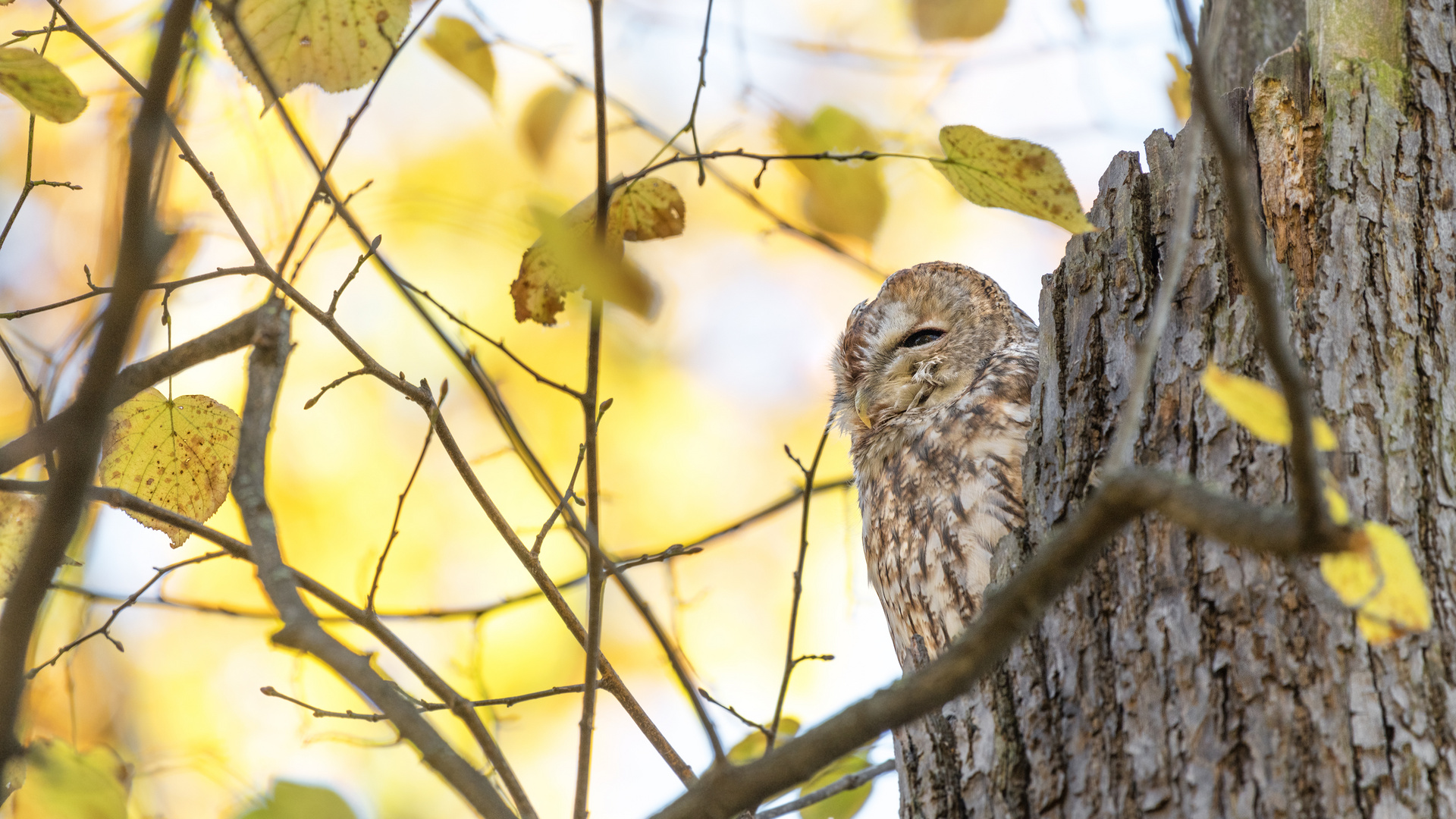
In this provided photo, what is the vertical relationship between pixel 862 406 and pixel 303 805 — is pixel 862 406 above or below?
above

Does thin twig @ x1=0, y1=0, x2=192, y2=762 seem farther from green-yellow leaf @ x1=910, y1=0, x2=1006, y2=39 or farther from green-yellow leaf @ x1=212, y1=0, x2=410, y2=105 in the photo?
green-yellow leaf @ x1=910, y1=0, x2=1006, y2=39

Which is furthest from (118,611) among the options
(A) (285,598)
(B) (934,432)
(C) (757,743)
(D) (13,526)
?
(B) (934,432)

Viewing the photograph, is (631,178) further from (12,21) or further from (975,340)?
(12,21)

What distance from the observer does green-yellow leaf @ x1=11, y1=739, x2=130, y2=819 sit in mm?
1360

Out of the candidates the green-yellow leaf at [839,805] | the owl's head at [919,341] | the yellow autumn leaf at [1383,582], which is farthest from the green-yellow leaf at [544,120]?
the yellow autumn leaf at [1383,582]

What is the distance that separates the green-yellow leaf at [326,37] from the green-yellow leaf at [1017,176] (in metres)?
0.82

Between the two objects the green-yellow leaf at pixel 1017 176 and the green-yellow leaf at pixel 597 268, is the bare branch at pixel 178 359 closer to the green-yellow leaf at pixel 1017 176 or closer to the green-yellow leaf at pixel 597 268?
the green-yellow leaf at pixel 597 268

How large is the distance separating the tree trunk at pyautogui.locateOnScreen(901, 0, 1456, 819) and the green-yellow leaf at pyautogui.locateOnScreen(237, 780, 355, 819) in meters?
0.83

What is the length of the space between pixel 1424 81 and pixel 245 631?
18.6ft

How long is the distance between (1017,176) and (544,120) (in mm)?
1002

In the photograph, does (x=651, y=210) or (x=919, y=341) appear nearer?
(x=651, y=210)

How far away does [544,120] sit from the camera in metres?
2.18

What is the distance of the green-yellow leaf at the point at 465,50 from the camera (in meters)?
2.01

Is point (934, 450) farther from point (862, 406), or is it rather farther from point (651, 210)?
point (651, 210)
